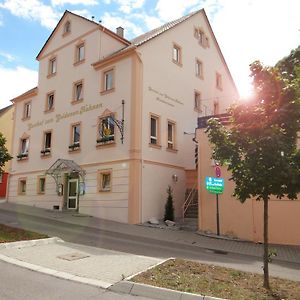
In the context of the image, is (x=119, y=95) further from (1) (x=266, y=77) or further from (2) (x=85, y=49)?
(1) (x=266, y=77)

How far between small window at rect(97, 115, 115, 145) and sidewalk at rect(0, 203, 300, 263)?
14.4ft

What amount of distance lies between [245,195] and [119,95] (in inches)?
601

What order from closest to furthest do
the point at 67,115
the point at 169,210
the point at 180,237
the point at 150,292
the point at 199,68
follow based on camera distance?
the point at 150,292 < the point at 180,237 < the point at 169,210 < the point at 67,115 < the point at 199,68

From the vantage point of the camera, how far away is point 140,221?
20391 mm

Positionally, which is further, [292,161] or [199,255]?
[199,255]

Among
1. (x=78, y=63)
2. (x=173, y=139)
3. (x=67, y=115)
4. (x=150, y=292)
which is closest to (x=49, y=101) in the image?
(x=67, y=115)

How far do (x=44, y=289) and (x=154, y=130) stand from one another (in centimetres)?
1646

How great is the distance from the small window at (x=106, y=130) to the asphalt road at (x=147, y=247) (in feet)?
18.2

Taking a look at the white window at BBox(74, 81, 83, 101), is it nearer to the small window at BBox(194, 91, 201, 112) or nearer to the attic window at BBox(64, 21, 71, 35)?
the attic window at BBox(64, 21, 71, 35)

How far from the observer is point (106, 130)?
73.7ft

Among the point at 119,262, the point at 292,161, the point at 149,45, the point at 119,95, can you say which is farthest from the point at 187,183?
the point at 292,161

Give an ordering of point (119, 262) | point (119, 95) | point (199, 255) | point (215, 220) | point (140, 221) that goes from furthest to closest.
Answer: point (119, 95), point (140, 221), point (215, 220), point (199, 255), point (119, 262)

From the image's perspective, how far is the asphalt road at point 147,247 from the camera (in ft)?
36.4

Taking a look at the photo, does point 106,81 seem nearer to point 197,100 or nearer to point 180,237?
point 197,100
